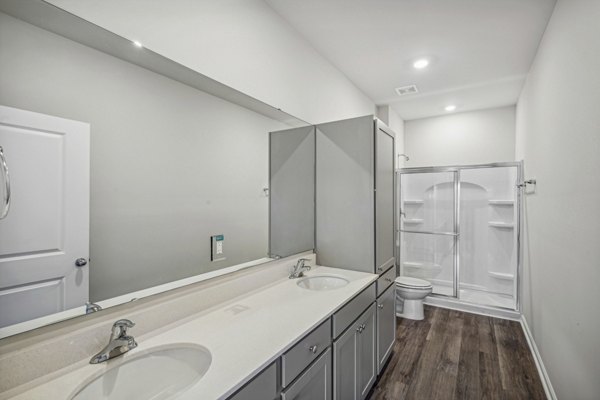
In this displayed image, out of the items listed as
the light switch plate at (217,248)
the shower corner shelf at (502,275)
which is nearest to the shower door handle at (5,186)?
the light switch plate at (217,248)

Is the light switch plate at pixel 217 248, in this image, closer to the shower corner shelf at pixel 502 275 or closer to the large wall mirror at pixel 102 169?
the large wall mirror at pixel 102 169

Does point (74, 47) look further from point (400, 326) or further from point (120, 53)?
point (400, 326)

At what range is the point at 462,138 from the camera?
4320 mm

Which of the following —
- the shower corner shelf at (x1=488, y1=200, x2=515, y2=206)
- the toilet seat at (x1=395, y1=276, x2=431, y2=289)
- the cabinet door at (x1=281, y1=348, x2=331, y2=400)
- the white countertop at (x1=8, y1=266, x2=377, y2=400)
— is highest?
the shower corner shelf at (x1=488, y1=200, x2=515, y2=206)

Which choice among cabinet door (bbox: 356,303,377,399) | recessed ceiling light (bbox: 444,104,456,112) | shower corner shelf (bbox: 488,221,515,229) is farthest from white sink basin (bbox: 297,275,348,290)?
recessed ceiling light (bbox: 444,104,456,112)

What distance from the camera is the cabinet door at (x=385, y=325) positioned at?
2100 mm

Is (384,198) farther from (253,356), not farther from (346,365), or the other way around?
(253,356)

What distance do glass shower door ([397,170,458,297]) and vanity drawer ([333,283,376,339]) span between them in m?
2.44

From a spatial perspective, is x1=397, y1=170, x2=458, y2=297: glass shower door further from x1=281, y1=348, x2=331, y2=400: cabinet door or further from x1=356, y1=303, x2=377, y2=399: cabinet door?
x1=281, y1=348, x2=331, y2=400: cabinet door

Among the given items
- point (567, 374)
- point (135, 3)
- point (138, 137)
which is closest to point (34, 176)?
point (138, 137)

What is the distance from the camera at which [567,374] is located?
63.2 inches

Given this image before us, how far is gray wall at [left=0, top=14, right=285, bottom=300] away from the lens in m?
0.92

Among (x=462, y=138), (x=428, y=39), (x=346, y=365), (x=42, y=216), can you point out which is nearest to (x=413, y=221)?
(x=462, y=138)

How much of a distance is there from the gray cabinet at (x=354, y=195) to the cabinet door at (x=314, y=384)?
2.85 ft
